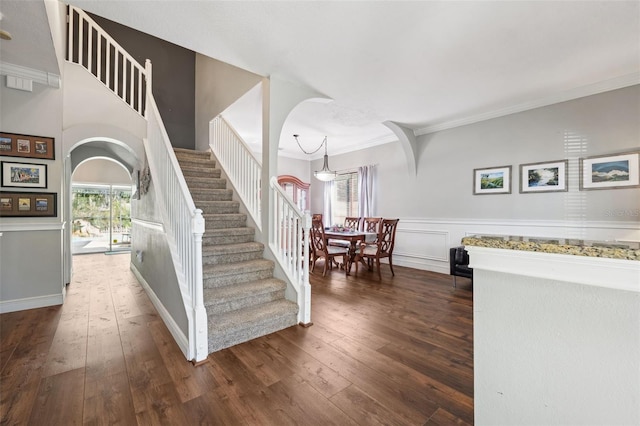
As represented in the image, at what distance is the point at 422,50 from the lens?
2475 mm

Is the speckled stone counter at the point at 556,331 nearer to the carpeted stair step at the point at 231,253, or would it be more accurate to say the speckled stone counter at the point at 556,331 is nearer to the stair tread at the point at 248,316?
the stair tread at the point at 248,316

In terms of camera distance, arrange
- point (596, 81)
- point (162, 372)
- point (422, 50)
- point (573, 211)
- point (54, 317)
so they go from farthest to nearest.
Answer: point (573, 211) < point (596, 81) < point (54, 317) < point (422, 50) < point (162, 372)

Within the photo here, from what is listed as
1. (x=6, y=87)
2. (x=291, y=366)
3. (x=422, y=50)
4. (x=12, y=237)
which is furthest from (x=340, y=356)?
(x=6, y=87)

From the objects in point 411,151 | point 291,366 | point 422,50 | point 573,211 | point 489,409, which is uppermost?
point 422,50

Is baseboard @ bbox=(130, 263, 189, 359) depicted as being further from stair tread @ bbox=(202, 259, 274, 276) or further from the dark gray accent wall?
the dark gray accent wall

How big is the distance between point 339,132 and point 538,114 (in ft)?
10.1

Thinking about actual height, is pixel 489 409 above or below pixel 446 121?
below

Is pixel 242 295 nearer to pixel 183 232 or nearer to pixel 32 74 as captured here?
pixel 183 232

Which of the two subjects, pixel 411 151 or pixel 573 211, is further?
pixel 411 151

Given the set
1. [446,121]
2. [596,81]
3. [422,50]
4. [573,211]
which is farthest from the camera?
[446,121]

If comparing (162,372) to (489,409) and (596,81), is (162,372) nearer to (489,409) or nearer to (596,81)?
(489,409)

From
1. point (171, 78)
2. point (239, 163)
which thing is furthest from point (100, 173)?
point (239, 163)

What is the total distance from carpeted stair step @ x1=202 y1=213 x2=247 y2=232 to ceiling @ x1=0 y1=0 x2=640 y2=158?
158cm

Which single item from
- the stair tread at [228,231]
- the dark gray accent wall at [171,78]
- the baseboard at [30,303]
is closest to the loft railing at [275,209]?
the stair tread at [228,231]
